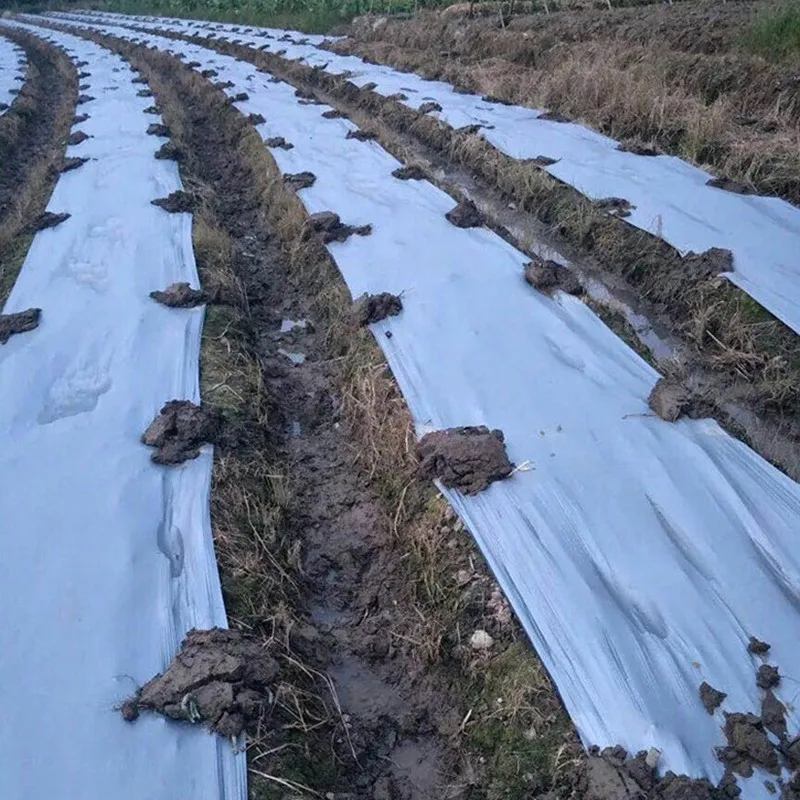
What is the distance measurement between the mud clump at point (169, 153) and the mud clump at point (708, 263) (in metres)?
4.79

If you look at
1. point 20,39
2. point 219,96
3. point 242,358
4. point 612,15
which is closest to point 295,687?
point 242,358

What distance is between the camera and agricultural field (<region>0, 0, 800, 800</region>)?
2221 mm

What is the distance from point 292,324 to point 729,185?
313 cm

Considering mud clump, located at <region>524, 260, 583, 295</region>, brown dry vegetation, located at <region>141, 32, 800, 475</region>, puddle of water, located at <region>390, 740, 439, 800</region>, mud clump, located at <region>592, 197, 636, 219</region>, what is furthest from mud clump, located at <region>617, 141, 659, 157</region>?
puddle of water, located at <region>390, 740, 439, 800</region>

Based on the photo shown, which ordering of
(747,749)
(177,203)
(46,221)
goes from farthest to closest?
(177,203) < (46,221) < (747,749)

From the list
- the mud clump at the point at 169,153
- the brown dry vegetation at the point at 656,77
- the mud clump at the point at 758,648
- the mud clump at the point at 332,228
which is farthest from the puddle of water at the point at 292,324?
the mud clump at the point at 758,648

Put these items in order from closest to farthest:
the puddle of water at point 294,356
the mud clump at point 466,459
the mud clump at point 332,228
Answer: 1. the mud clump at point 466,459
2. the puddle of water at point 294,356
3. the mud clump at point 332,228

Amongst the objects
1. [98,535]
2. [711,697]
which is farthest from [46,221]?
[711,697]

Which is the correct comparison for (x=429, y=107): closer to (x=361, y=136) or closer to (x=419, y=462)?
(x=361, y=136)

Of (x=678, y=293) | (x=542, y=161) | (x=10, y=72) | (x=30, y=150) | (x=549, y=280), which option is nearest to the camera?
(x=549, y=280)

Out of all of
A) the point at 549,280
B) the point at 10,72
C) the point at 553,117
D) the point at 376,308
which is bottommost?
the point at 10,72

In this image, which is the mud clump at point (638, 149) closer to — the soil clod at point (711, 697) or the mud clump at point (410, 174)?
the mud clump at point (410, 174)

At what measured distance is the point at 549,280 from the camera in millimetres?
4277

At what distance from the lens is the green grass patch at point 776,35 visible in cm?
703
